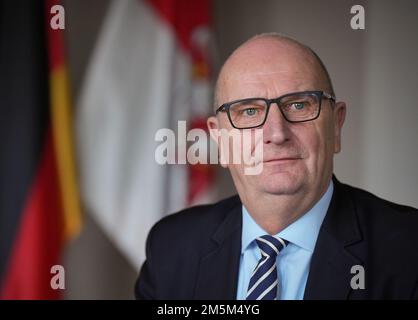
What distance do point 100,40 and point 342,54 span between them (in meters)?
0.67

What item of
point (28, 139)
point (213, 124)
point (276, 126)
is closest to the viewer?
point (276, 126)

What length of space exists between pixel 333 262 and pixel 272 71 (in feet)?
1.29

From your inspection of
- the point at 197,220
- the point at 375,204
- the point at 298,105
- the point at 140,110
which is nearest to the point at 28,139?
the point at 140,110

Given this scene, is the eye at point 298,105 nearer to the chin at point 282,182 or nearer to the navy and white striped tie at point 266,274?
A: the chin at point 282,182

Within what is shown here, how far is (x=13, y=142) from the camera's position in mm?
1280

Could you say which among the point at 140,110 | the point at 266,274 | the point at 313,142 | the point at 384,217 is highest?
the point at 140,110

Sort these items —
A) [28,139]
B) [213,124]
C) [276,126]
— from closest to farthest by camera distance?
[276,126] < [213,124] < [28,139]

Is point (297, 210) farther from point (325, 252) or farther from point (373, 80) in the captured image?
point (373, 80)

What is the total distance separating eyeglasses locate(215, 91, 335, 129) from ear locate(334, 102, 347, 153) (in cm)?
7

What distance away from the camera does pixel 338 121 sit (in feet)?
3.28

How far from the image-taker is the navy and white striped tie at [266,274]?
937 mm

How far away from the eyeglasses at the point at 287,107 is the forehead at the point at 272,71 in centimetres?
1

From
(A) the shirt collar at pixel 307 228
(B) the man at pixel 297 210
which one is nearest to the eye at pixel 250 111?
(B) the man at pixel 297 210

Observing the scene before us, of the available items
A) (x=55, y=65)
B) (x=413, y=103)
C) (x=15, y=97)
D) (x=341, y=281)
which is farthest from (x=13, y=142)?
(x=413, y=103)
